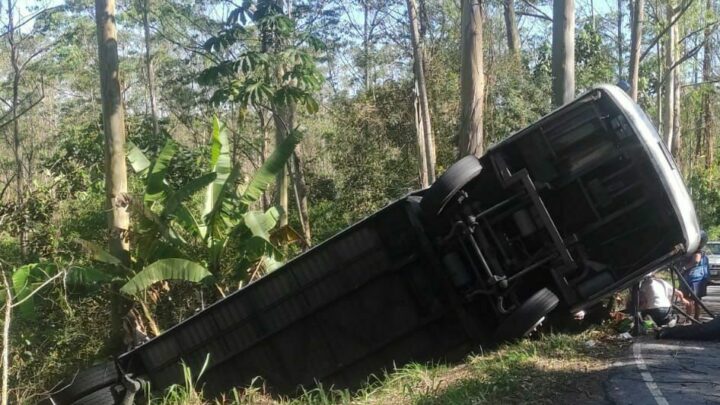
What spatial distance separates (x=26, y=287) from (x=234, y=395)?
358 centimetres

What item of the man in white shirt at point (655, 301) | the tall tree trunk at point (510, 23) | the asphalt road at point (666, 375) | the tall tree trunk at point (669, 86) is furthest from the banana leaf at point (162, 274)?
the tall tree trunk at point (669, 86)

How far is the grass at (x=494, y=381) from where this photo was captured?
5910mm

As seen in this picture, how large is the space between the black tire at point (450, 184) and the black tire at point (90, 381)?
4.27 metres

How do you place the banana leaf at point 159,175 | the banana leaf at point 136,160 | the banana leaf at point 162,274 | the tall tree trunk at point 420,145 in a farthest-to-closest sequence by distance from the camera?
the tall tree trunk at point 420,145 < the banana leaf at point 136,160 < the banana leaf at point 159,175 < the banana leaf at point 162,274

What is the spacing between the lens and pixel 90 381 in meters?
8.27

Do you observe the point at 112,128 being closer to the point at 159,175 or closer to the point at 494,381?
the point at 159,175

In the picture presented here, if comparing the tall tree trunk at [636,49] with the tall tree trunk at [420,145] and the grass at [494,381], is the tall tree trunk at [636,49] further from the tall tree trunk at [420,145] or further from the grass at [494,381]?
the grass at [494,381]

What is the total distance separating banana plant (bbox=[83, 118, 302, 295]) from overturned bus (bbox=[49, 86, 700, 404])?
2.67 metres

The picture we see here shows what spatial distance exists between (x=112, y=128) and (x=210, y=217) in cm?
222

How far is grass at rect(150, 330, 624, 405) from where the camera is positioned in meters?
5.91

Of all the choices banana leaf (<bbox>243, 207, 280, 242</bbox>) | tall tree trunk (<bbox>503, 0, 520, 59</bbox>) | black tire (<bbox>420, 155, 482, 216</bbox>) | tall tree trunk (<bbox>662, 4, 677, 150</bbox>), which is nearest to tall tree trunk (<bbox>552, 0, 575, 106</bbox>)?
banana leaf (<bbox>243, 207, 280, 242</bbox>)

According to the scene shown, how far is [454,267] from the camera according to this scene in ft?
24.8

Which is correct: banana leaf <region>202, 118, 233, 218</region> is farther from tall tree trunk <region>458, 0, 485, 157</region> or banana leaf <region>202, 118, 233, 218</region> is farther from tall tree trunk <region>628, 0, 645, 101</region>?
tall tree trunk <region>628, 0, 645, 101</region>

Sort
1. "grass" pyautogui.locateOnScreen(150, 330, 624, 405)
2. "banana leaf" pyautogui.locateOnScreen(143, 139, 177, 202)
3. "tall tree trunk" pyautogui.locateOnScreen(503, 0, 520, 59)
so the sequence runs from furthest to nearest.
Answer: "tall tree trunk" pyautogui.locateOnScreen(503, 0, 520, 59) → "banana leaf" pyautogui.locateOnScreen(143, 139, 177, 202) → "grass" pyautogui.locateOnScreen(150, 330, 624, 405)
